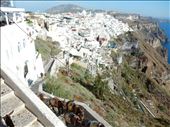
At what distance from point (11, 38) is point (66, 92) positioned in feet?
14.3

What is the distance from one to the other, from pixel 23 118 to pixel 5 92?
495mm

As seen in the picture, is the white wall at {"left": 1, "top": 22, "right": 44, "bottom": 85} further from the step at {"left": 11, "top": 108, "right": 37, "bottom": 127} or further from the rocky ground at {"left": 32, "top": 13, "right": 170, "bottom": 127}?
the step at {"left": 11, "top": 108, "right": 37, "bottom": 127}

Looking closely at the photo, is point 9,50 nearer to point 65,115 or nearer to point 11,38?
point 11,38

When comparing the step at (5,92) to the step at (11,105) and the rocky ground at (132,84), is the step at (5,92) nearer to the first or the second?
Answer: the step at (11,105)

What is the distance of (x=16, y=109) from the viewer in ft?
16.7

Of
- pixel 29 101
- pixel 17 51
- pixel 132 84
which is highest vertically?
pixel 29 101

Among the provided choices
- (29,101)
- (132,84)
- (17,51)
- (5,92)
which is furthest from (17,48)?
(132,84)

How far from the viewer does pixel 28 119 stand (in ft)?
17.0

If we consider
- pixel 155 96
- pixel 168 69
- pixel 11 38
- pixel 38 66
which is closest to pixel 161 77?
pixel 168 69

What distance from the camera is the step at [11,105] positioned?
4.92 metres

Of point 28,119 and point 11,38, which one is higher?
point 28,119

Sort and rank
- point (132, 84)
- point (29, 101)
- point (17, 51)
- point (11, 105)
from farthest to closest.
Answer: point (132, 84) → point (17, 51) → point (29, 101) → point (11, 105)

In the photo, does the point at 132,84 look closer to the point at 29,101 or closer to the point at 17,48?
the point at 17,48

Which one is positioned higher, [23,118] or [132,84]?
[23,118]
